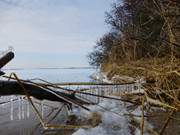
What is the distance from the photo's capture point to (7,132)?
9.40 metres

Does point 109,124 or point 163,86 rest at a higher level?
point 163,86

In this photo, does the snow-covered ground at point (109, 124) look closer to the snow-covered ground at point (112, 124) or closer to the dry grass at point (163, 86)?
the snow-covered ground at point (112, 124)

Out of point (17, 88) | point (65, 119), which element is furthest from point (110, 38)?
point (17, 88)

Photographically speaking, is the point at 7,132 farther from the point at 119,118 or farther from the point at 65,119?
the point at 119,118

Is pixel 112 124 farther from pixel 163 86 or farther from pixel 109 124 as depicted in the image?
pixel 163 86

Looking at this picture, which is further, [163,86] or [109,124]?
[109,124]

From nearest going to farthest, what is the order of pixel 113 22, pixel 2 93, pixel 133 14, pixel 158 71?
pixel 158 71 < pixel 2 93 < pixel 133 14 < pixel 113 22

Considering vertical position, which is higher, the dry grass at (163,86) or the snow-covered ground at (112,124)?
the dry grass at (163,86)

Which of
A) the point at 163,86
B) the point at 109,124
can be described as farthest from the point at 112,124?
the point at 163,86

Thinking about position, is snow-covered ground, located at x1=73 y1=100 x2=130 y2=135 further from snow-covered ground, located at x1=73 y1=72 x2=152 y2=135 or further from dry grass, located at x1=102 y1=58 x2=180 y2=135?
dry grass, located at x1=102 y1=58 x2=180 y2=135

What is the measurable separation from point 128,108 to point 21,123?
2.74m

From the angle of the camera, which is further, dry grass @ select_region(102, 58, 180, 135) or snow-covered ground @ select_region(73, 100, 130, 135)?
snow-covered ground @ select_region(73, 100, 130, 135)

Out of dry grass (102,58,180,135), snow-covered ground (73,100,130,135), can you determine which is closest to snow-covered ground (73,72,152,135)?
snow-covered ground (73,100,130,135)

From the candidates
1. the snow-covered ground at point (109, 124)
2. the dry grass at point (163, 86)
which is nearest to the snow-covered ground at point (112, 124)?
the snow-covered ground at point (109, 124)
